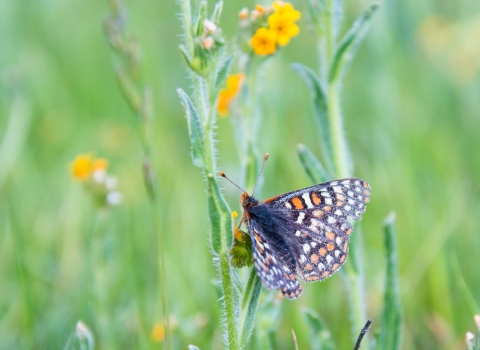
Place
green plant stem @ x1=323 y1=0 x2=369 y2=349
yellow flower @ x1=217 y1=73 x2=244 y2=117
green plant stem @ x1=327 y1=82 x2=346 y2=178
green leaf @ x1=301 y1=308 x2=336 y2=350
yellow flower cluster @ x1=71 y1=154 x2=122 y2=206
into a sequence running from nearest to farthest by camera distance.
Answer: green leaf @ x1=301 y1=308 x2=336 y2=350
green plant stem @ x1=323 y1=0 x2=369 y2=349
green plant stem @ x1=327 y1=82 x2=346 y2=178
yellow flower @ x1=217 y1=73 x2=244 y2=117
yellow flower cluster @ x1=71 y1=154 x2=122 y2=206

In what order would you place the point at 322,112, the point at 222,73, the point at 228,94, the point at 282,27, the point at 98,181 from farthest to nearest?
1. the point at 98,181
2. the point at 228,94
3. the point at 322,112
4. the point at 282,27
5. the point at 222,73

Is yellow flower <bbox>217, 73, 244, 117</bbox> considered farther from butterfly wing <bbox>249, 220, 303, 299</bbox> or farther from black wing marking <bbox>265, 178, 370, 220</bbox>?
butterfly wing <bbox>249, 220, 303, 299</bbox>

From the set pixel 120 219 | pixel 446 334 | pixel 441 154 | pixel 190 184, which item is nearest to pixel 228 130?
pixel 190 184

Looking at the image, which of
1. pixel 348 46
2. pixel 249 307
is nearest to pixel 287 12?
pixel 348 46

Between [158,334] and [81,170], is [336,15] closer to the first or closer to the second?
[81,170]

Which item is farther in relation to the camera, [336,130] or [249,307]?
[336,130]

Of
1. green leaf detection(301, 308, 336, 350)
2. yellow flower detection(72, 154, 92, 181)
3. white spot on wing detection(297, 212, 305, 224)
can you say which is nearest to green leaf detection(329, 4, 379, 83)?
white spot on wing detection(297, 212, 305, 224)
